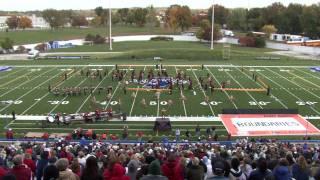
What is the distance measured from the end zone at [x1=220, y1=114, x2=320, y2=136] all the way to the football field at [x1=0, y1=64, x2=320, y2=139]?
102 centimetres

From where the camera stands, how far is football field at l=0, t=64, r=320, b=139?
97.9ft

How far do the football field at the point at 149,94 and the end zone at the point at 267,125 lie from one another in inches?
40.0

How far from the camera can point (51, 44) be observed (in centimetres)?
8119

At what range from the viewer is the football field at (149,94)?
29.8m

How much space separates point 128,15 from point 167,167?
119806mm

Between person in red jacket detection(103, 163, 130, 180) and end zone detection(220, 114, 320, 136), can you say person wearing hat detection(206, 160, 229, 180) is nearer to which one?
person in red jacket detection(103, 163, 130, 180)

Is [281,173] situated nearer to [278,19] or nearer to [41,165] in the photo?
[41,165]

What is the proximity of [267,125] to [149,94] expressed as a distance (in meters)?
11.1

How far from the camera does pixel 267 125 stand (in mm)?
26875

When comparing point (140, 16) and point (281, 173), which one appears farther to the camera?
point (140, 16)

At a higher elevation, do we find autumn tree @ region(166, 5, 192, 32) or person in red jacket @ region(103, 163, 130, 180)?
autumn tree @ region(166, 5, 192, 32)

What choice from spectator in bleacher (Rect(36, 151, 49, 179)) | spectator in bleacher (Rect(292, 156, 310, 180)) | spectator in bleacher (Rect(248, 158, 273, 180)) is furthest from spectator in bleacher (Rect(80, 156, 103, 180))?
spectator in bleacher (Rect(292, 156, 310, 180))

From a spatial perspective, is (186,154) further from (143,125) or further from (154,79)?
(154,79)

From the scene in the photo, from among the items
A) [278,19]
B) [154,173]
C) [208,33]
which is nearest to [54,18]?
[208,33]
